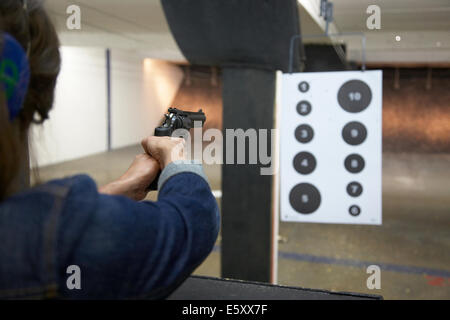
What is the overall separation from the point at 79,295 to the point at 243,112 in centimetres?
151

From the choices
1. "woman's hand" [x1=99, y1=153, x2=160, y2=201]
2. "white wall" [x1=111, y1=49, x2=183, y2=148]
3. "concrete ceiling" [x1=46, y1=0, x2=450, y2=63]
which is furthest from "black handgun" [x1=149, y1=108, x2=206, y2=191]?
"white wall" [x1=111, y1=49, x2=183, y2=148]

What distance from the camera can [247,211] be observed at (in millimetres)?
1963

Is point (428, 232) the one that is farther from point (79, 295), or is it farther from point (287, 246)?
point (79, 295)

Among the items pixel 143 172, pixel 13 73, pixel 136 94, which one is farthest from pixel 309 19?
pixel 13 73

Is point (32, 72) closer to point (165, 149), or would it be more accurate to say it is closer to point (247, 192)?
point (165, 149)

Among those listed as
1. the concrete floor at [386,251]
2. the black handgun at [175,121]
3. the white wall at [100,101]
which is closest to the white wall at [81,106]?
the white wall at [100,101]

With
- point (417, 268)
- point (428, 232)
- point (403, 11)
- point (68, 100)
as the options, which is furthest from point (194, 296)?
point (68, 100)

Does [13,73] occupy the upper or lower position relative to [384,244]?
upper

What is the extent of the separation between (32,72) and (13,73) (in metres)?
0.06

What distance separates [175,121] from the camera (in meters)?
0.77

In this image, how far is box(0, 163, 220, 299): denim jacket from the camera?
411 mm

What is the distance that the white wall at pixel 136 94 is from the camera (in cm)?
541

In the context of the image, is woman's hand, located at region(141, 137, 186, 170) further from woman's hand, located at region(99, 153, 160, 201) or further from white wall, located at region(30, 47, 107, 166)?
white wall, located at region(30, 47, 107, 166)

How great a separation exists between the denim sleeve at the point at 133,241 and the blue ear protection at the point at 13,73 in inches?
4.4
